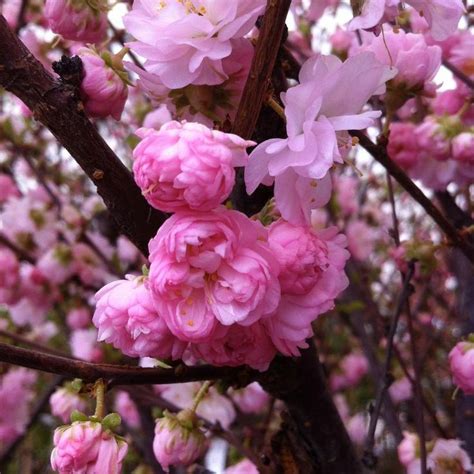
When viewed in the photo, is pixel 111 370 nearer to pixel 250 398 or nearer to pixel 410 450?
pixel 410 450

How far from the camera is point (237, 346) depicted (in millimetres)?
616

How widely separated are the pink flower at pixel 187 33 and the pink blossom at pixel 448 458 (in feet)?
2.66

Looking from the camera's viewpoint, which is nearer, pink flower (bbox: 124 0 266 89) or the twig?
pink flower (bbox: 124 0 266 89)

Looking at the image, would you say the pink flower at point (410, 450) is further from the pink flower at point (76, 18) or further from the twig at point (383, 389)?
the pink flower at point (76, 18)

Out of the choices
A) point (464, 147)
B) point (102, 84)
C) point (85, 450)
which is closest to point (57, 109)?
point (102, 84)

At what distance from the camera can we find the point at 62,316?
2.37m

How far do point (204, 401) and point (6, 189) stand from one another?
4.26ft

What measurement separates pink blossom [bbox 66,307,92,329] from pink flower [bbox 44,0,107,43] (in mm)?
1469

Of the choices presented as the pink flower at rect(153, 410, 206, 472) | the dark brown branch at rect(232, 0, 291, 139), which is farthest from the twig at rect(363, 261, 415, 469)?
the dark brown branch at rect(232, 0, 291, 139)

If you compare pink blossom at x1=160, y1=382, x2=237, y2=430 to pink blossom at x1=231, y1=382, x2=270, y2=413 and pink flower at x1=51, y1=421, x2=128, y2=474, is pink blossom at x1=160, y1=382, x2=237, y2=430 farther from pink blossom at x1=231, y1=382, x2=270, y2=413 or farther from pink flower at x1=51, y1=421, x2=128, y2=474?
pink flower at x1=51, y1=421, x2=128, y2=474

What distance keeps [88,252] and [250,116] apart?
1.50 meters

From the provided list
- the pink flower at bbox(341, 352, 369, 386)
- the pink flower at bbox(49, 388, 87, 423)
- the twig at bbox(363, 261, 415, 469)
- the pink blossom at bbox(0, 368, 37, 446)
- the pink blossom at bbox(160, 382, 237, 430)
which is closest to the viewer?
the twig at bbox(363, 261, 415, 469)

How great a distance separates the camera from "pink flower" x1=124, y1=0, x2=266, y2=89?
63 cm

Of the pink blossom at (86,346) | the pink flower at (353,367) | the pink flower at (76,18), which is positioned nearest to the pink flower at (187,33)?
the pink flower at (76,18)
